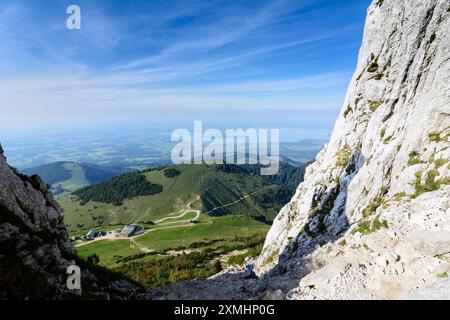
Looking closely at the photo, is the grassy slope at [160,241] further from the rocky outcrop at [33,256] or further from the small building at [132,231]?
the rocky outcrop at [33,256]

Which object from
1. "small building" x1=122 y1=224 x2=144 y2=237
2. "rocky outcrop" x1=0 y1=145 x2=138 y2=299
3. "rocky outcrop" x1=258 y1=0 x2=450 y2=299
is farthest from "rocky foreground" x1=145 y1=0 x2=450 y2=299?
"small building" x1=122 y1=224 x2=144 y2=237

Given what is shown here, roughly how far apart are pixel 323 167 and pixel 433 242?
39.6m

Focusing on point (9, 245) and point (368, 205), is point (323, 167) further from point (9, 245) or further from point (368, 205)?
point (9, 245)

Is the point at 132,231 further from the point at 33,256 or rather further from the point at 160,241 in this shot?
the point at 33,256

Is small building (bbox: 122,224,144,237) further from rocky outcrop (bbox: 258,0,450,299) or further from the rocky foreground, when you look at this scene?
the rocky foreground

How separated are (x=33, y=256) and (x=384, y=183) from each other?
39.7 meters

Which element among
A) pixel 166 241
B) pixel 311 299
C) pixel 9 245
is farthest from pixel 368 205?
pixel 166 241

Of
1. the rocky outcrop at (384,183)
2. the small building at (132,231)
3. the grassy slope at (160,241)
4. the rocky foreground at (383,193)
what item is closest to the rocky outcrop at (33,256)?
the rocky foreground at (383,193)

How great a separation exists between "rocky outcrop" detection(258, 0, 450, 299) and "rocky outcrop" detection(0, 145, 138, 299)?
1840 centimetres

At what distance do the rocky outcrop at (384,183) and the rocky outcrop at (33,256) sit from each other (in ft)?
60.4

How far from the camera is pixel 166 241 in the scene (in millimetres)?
162625

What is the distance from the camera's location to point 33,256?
75.8ft

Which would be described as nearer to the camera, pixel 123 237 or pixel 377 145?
pixel 377 145

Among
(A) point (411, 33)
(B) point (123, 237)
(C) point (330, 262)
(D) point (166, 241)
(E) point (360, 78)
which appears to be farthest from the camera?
(B) point (123, 237)
